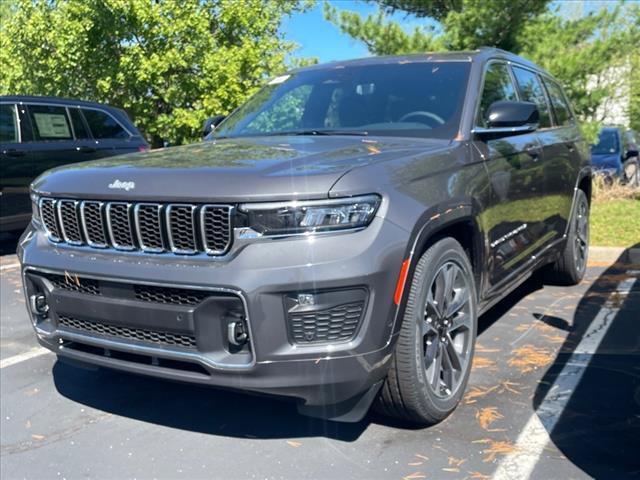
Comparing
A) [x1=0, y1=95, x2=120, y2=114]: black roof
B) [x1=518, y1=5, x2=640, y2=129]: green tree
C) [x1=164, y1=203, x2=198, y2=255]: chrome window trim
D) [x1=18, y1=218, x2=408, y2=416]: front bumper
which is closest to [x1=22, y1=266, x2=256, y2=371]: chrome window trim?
[x1=18, y1=218, x2=408, y2=416]: front bumper

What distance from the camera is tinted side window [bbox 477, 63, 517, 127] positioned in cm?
411

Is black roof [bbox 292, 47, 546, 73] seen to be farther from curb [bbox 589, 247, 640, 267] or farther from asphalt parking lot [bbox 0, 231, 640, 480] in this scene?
curb [bbox 589, 247, 640, 267]

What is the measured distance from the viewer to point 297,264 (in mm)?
2699

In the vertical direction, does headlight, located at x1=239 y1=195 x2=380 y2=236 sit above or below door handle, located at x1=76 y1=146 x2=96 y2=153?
above

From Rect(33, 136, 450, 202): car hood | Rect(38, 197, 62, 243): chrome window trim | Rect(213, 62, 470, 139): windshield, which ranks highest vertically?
Rect(213, 62, 470, 139): windshield

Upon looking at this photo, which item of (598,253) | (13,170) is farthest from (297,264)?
(13,170)

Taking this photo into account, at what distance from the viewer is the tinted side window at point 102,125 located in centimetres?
898

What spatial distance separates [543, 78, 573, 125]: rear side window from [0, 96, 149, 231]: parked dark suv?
550 centimetres

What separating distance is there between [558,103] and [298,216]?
4084mm

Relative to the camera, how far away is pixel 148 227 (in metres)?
2.98

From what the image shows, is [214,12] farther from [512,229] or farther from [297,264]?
[297,264]

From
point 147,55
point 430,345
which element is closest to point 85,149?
point 147,55

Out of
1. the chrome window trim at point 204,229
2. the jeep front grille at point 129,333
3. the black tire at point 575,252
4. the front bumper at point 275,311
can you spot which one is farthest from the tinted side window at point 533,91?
the jeep front grille at point 129,333

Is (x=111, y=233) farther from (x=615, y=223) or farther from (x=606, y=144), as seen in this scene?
(x=606, y=144)
